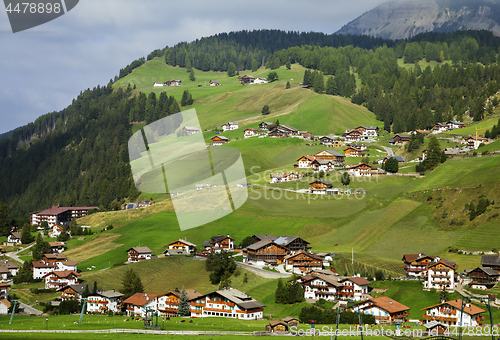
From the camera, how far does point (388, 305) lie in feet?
198

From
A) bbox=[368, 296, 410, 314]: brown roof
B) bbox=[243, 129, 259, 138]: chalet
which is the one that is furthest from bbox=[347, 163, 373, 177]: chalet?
bbox=[368, 296, 410, 314]: brown roof

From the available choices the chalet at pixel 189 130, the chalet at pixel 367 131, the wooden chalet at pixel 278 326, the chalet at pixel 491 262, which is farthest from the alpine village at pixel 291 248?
the chalet at pixel 189 130

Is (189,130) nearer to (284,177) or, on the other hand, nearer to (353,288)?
(284,177)

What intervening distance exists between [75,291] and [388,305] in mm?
42399

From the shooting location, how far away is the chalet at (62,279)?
79875mm

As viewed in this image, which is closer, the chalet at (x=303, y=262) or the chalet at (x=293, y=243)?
the chalet at (x=303, y=262)

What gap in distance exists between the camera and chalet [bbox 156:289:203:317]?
64.8 meters

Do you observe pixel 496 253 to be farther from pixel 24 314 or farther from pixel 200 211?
pixel 24 314

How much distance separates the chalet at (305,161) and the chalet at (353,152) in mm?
17002

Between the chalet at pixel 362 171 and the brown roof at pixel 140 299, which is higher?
the chalet at pixel 362 171

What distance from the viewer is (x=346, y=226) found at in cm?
9925

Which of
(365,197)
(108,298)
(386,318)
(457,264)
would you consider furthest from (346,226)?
(108,298)

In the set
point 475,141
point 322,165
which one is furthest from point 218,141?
point 475,141

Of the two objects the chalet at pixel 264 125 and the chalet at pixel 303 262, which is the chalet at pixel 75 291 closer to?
the chalet at pixel 303 262
